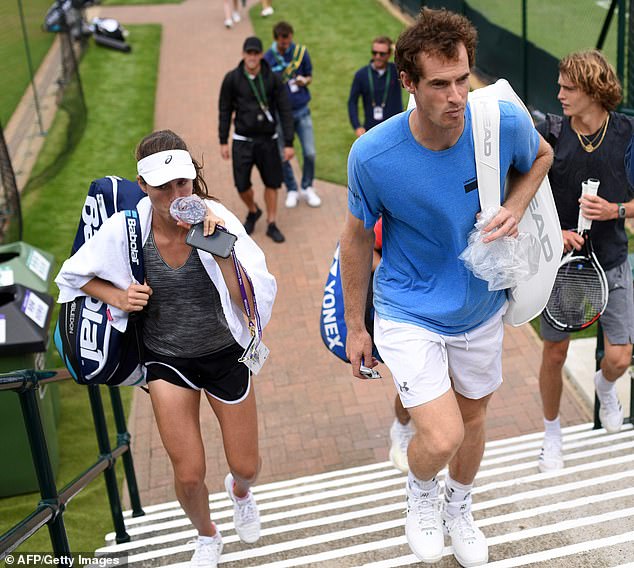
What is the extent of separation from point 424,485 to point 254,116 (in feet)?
19.0

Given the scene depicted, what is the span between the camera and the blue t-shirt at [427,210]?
125 inches

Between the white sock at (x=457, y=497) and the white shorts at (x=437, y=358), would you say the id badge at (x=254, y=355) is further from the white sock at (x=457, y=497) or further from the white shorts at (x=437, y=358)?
the white sock at (x=457, y=497)

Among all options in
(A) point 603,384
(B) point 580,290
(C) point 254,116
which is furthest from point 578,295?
(C) point 254,116

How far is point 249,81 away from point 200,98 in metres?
6.11

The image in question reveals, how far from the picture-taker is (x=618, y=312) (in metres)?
4.73

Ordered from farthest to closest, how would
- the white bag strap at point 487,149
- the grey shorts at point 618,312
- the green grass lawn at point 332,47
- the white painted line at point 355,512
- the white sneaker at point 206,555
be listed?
1. the green grass lawn at point 332,47
2. the grey shorts at point 618,312
3. the white painted line at point 355,512
4. the white sneaker at point 206,555
5. the white bag strap at point 487,149

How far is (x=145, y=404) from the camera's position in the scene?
6988 mm

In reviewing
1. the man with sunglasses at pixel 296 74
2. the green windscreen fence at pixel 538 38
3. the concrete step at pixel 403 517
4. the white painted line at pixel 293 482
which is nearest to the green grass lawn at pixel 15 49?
the man with sunglasses at pixel 296 74

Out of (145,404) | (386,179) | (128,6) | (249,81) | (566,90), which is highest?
(386,179)

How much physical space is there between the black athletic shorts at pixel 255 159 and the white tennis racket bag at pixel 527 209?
5571 millimetres

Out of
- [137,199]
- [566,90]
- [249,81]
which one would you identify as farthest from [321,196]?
[137,199]

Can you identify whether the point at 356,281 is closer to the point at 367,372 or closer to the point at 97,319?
the point at 367,372

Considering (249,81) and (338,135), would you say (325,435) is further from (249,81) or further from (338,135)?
(338,135)

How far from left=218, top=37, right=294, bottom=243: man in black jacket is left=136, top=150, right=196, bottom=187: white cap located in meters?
5.24
